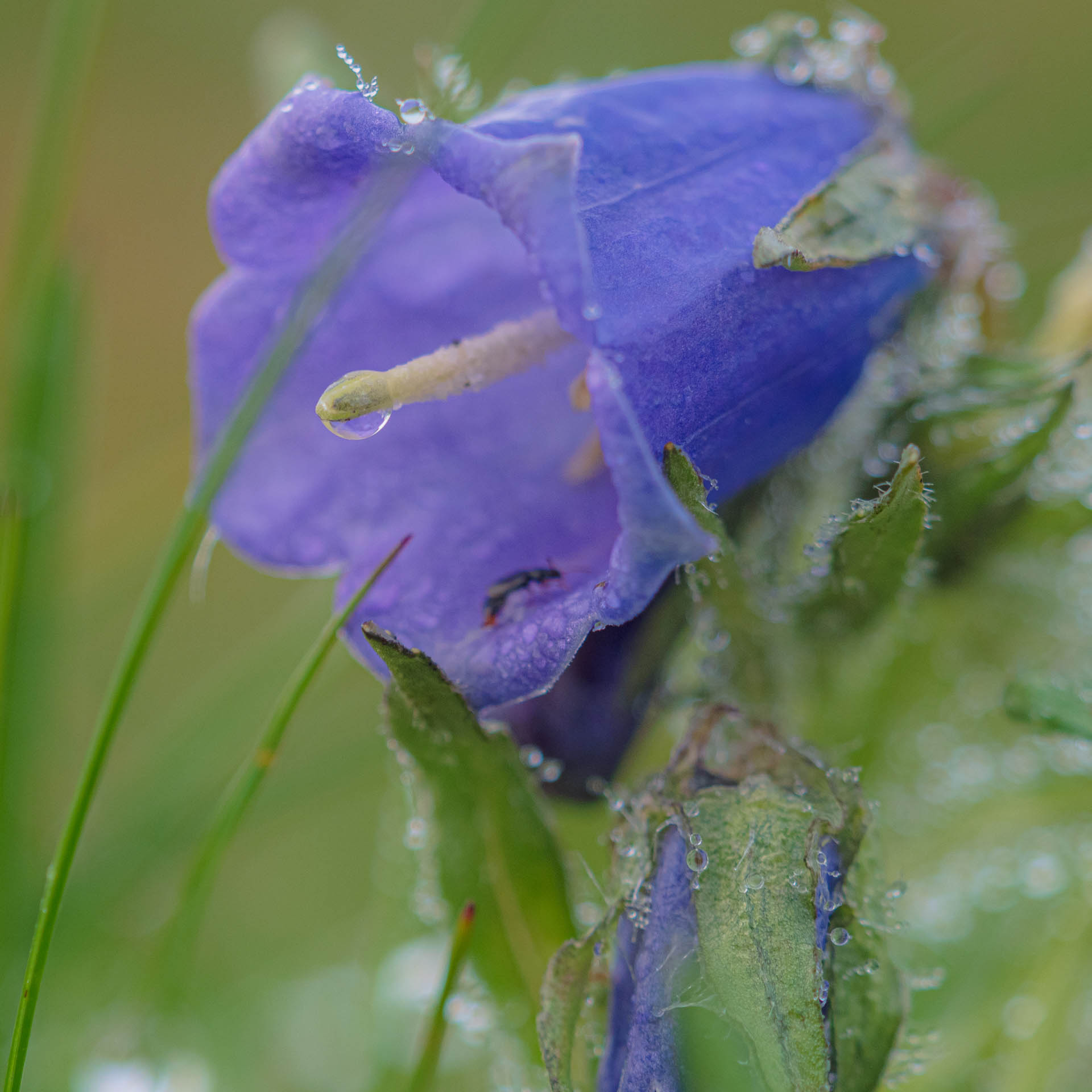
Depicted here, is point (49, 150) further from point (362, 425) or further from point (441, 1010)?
point (441, 1010)

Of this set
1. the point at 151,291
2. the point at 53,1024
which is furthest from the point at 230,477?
the point at 151,291

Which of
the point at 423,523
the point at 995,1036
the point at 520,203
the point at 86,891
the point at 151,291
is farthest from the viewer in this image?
the point at 151,291

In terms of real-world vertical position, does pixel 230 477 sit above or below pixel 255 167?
below

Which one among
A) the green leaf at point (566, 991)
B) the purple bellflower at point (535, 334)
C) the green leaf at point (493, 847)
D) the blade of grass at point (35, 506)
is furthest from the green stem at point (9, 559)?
the green leaf at point (566, 991)

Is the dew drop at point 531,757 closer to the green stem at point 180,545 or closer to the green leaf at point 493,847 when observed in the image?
the green leaf at point 493,847

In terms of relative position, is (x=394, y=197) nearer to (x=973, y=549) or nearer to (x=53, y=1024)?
(x=973, y=549)

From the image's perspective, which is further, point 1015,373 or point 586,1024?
point 1015,373

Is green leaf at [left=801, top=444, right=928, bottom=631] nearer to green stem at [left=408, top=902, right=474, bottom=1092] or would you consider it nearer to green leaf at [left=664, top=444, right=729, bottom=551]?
green leaf at [left=664, top=444, right=729, bottom=551]
